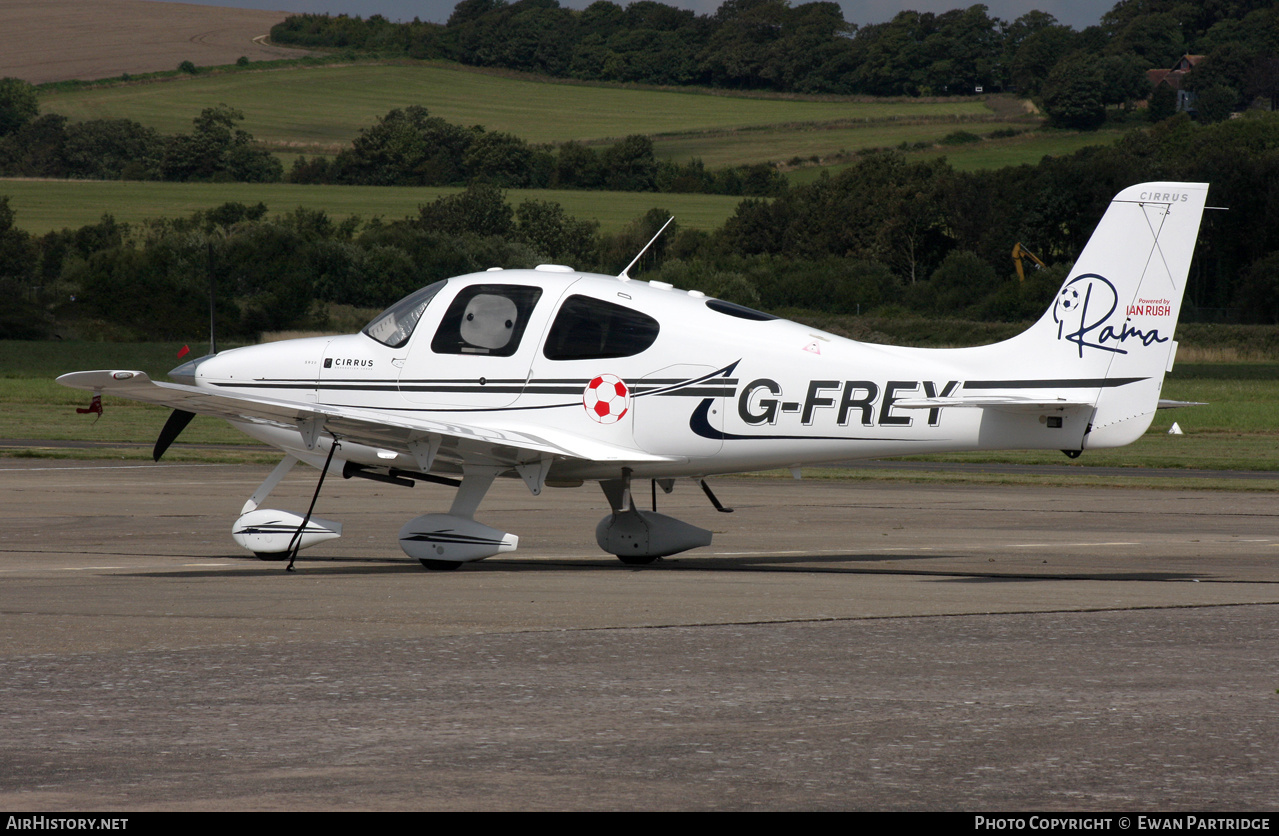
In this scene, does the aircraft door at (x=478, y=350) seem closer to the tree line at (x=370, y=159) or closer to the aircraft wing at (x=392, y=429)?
the aircraft wing at (x=392, y=429)

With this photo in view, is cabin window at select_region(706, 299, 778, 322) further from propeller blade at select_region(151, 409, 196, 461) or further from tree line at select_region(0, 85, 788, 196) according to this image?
tree line at select_region(0, 85, 788, 196)

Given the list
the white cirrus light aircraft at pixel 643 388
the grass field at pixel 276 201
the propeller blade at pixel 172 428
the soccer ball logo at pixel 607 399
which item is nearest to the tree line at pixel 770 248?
the grass field at pixel 276 201

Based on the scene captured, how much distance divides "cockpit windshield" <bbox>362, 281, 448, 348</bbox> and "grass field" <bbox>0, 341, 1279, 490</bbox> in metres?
12.9

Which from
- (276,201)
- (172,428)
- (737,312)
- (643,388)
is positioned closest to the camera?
(643,388)

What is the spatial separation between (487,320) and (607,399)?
126cm

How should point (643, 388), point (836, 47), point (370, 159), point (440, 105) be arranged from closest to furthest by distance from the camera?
point (643, 388), point (370, 159), point (440, 105), point (836, 47)

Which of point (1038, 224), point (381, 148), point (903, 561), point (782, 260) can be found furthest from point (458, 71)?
point (903, 561)

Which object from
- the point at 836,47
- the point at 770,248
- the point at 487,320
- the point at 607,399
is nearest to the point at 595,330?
the point at 607,399

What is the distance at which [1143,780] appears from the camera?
566 centimetres

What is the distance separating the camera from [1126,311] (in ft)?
38.2

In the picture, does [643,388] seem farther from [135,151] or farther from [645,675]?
[135,151]

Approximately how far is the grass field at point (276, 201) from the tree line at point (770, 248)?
3.92 meters

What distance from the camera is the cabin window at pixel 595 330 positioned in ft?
41.0

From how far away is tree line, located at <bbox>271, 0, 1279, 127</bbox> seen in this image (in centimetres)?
15338
